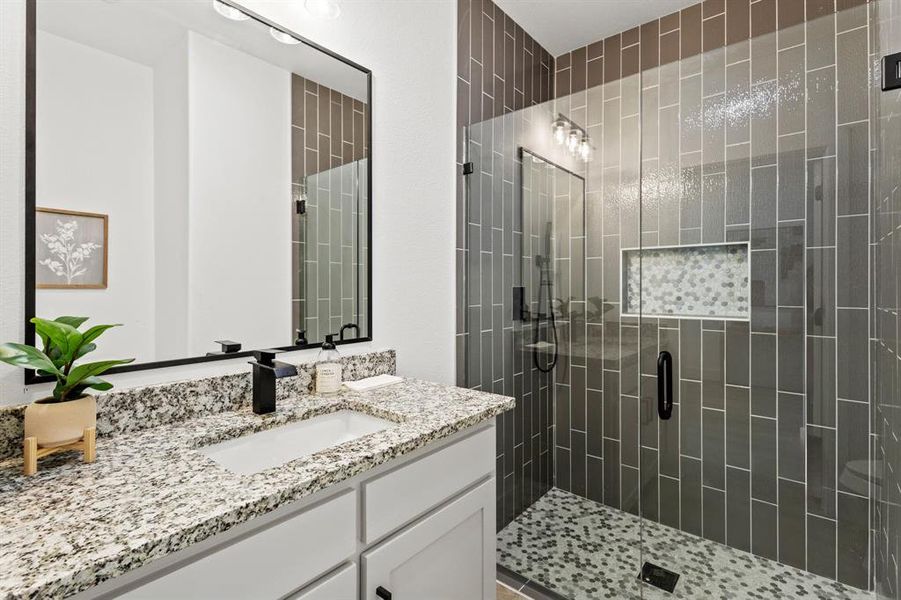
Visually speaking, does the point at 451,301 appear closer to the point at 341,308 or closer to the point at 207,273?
the point at 341,308

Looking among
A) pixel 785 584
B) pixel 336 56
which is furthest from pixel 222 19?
pixel 785 584

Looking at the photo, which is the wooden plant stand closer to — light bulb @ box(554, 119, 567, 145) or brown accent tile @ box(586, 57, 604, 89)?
light bulb @ box(554, 119, 567, 145)

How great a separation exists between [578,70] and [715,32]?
2.59 ft

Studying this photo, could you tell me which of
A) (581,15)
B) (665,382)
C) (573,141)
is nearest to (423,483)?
(665,382)

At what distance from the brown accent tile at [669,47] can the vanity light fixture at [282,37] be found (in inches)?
84.9

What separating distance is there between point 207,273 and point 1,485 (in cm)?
64

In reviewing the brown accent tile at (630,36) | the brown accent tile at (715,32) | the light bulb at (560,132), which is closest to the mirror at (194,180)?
the light bulb at (560,132)

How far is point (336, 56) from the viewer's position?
1552mm

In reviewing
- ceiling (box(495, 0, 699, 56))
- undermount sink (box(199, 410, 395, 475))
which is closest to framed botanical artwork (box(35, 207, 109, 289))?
undermount sink (box(199, 410, 395, 475))

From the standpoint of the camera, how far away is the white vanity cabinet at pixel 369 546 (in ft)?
2.23

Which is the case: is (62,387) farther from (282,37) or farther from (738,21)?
(738,21)

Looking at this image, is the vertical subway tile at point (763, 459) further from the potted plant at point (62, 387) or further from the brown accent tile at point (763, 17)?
the potted plant at point (62, 387)

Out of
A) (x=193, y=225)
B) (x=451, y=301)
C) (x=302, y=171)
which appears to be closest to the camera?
(x=193, y=225)

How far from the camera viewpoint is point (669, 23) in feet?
8.04
